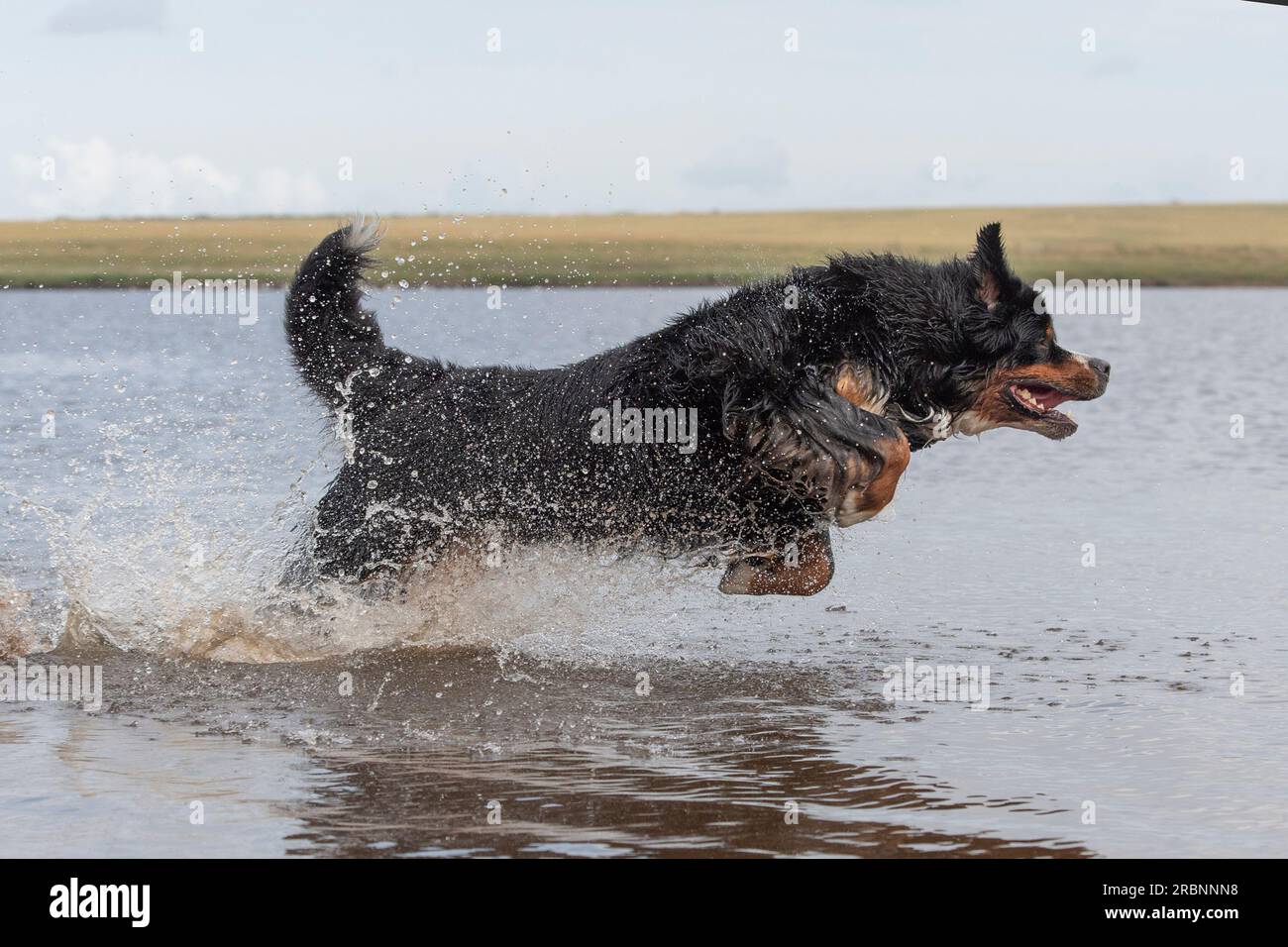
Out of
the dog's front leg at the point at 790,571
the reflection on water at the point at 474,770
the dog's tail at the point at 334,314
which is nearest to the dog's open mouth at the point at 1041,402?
the dog's front leg at the point at 790,571

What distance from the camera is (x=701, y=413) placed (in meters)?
5.92

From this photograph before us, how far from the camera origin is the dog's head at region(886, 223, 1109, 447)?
6098 millimetres

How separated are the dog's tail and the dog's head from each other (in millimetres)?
2420

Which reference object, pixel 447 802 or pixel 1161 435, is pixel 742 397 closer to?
pixel 447 802

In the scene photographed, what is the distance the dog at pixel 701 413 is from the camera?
5.86 m

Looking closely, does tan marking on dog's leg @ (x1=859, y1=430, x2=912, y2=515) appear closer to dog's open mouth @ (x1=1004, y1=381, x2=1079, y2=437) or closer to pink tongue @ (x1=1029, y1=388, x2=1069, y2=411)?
dog's open mouth @ (x1=1004, y1=381, x2=1079, y2=437)

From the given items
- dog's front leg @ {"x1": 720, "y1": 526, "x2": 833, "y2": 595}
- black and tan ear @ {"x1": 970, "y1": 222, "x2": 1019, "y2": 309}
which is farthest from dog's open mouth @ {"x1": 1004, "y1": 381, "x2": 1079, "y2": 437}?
dog's front leg @ {"x1": 720, "y1": 526, "x2": 833, "y2": 595}

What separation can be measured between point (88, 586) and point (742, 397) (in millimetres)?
3593

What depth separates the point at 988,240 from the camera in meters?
6.11

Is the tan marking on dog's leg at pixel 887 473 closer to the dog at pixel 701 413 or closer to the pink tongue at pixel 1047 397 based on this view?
the dog at pixel 701 413

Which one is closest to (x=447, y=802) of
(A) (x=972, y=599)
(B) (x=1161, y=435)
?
(A) (x=972, y=599)

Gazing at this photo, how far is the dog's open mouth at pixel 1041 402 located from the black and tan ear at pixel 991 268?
402 mm
